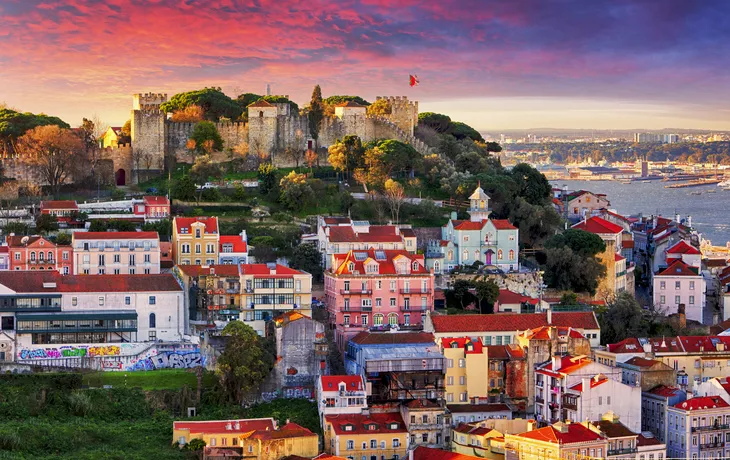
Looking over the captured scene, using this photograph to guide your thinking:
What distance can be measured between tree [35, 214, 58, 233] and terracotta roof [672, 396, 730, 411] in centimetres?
2309

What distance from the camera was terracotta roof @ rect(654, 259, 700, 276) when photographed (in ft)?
166

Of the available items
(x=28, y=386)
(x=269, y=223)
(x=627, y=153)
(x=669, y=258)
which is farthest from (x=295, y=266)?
(x=627, y=153)

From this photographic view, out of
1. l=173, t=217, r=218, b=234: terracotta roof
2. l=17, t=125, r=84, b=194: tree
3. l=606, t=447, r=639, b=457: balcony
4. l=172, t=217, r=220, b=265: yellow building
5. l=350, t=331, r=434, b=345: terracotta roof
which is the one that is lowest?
l=606, t=447, r=639, b=457: balcony

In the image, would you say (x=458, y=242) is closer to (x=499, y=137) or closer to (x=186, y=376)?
(x=186, y=376)

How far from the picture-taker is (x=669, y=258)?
2121 inches

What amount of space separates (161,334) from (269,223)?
35.6 ft

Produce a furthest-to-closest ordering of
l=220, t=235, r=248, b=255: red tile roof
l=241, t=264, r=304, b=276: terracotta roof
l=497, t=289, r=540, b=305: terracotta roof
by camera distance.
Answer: l=220, t=235, r=248, b=255: red tile roof < l=497, t=289, r=540, b=305: terracotta roof < l=241, t=264, r=304, b=276: terracotta roof

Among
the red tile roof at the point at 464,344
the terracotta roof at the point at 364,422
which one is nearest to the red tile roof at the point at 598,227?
the red tile roof at the point at 464,344

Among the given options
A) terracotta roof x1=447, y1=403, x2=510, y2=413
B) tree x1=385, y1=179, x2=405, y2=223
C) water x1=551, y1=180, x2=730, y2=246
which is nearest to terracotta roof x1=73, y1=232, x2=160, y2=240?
tree x1=385, y1=179, x2=405, y2=223

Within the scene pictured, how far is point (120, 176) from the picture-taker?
55.7m

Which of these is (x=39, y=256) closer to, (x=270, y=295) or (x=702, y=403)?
(x=270, y=295)

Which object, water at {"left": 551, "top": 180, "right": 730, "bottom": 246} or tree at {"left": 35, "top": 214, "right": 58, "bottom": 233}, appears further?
water at {"left": 551, "top": 180, "right": 730, "bottom": 246}

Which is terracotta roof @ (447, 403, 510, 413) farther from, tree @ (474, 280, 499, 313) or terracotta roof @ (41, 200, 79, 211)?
terracotta roof @ (41, 200, 79, 211)

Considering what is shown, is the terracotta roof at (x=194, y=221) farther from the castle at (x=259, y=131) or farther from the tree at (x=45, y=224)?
the castle at (x=259, y=131)
